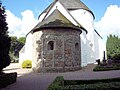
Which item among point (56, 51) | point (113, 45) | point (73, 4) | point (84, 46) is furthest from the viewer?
point (113, 45)

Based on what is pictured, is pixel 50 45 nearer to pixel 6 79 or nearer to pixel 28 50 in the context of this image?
pixel 6 79

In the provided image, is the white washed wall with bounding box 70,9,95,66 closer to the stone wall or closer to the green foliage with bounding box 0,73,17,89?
the stone wall

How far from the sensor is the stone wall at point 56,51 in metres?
24.7

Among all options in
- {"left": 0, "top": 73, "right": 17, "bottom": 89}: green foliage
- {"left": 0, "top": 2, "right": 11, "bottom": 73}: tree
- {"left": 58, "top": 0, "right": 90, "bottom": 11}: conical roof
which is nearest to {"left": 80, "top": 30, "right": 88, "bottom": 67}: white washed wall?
{"left": 58, "top": 0, "right": 90, "bottom": 11}: conical roof

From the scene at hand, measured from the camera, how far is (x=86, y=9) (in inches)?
1359

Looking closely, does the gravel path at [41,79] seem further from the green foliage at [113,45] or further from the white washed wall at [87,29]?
the green foliage at [113,45]

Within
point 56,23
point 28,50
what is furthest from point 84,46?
point 28,50

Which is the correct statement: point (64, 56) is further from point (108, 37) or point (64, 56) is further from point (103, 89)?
point (108, 37)

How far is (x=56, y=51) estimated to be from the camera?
2481 centimetres

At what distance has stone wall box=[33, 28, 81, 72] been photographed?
24656 mm

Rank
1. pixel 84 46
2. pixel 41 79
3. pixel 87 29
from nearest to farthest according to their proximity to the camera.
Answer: pixel 41 79, pixel 84 46, pixel 87 29

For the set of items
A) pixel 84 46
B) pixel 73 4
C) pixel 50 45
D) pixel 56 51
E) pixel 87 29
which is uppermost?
pixel 73 4

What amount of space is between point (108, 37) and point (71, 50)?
32517mm

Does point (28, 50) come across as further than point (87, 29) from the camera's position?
Yes
